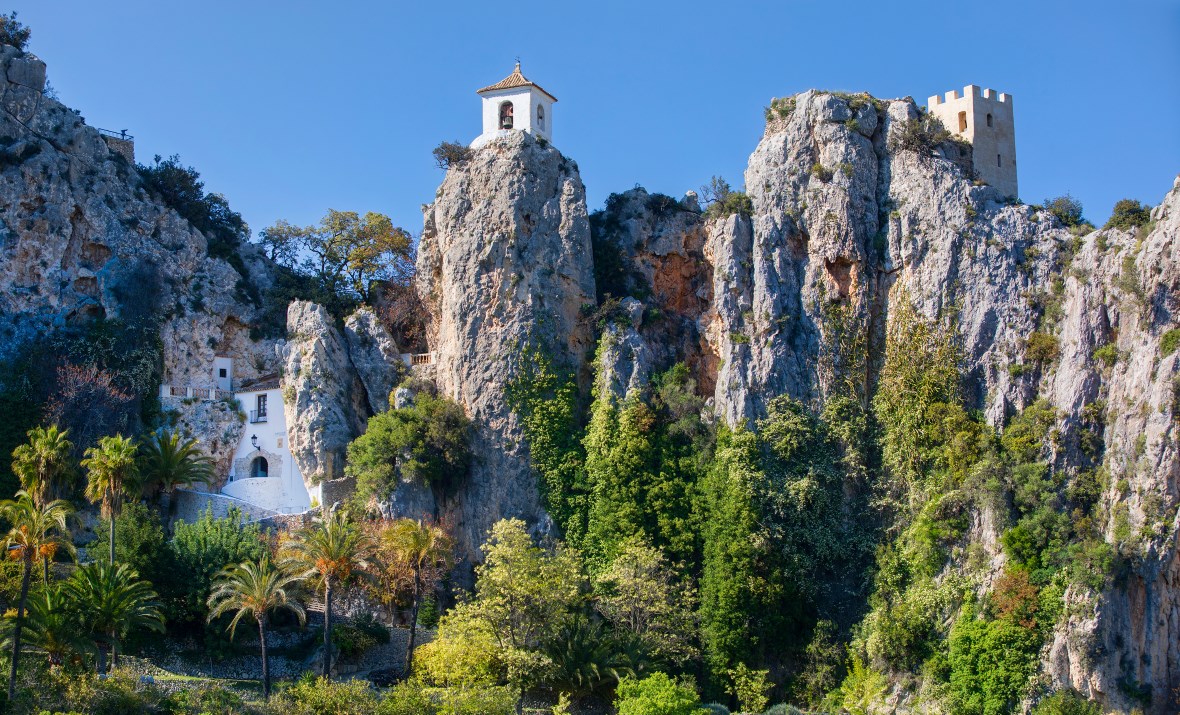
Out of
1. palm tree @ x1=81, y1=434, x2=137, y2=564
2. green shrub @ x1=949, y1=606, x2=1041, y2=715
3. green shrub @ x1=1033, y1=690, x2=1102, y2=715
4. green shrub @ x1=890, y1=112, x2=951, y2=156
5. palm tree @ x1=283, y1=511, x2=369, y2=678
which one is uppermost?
green shrub @ x1=890, y1=112, x2=951, y2=156

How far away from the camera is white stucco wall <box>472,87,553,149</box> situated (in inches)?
2122

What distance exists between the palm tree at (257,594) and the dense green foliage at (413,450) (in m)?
6.31

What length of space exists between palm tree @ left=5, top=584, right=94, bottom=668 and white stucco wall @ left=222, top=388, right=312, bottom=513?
13212mm

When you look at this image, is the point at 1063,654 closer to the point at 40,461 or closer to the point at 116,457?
the point at 116,457

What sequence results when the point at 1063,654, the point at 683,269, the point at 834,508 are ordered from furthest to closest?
the point at 683,269, the point at 834,508, the point at 1063,654

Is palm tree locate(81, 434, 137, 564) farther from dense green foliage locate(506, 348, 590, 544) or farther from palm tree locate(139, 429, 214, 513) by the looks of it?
dense green foliage locate(506, 348, 590, 544)

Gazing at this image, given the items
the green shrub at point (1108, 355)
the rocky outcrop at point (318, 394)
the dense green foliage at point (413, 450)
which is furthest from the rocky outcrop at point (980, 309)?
the rocky outcrop at point (318, 394)

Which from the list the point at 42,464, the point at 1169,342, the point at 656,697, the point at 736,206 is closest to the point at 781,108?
the point at 736,206

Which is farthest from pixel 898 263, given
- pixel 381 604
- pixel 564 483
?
pixel 381 604

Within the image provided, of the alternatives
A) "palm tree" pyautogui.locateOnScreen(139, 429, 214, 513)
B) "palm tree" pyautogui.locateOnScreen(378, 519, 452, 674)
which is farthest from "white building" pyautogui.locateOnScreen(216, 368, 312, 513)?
"palm tree" pyautogui.locateOnScreen(378, 519, 452, 674)

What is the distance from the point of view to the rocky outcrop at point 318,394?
5172cm

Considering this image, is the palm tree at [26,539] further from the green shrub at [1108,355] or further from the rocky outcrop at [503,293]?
the green shrub at [1108,355]

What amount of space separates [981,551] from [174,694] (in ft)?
83.6

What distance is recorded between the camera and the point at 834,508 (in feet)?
155
